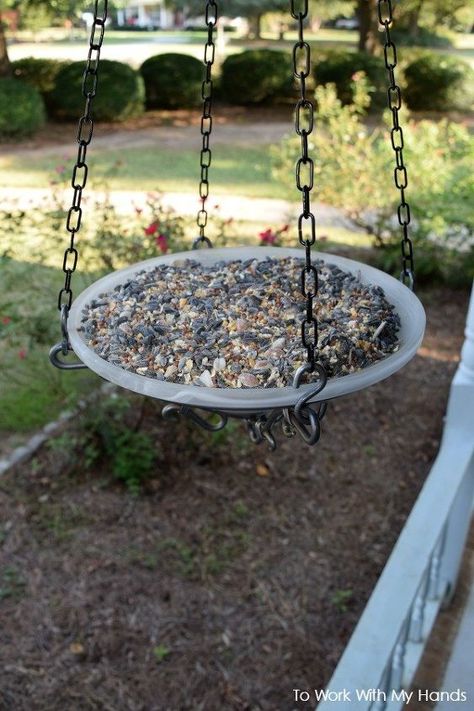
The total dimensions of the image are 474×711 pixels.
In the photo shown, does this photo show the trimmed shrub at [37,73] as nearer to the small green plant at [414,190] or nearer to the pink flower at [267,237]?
the small green plant at [414,190]

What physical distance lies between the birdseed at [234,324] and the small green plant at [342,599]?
5.85 ft

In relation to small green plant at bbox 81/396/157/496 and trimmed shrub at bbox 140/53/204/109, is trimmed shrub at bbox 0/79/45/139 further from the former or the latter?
small green plant at bbox 81/396/157/496

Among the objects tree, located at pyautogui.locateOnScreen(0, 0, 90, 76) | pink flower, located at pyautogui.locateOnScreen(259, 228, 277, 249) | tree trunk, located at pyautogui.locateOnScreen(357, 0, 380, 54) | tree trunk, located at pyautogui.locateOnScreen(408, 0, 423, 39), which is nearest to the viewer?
pink flower, located at pyautogui.locateOnScreen(259, 228, 277, 249)

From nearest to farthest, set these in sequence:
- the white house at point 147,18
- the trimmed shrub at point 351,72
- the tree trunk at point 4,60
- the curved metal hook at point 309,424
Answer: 1. the curved metal hook at point 309,424
2. the tree trunk at point 4,60
3. the trimmed shrub at point 351,72
4. the white house at point 147,18

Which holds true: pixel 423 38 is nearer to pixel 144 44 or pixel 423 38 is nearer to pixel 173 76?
pixel 144 44

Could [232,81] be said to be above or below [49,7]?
below

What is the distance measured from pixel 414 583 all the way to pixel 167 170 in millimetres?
8178

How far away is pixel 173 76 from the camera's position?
12.9 meters

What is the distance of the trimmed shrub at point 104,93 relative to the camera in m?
11.4

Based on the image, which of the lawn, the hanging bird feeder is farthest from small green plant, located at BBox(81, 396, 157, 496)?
the lawn

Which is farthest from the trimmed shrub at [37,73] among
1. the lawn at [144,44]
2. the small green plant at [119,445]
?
the small green plant at [119,445]

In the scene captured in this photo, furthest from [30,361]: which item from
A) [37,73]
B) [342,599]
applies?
[37,73]

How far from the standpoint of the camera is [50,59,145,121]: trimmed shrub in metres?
11.4

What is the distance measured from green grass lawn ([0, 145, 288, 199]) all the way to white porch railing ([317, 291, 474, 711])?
18.5 feet
